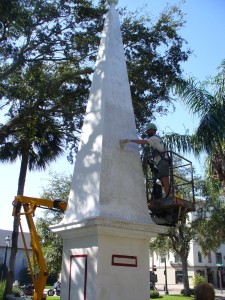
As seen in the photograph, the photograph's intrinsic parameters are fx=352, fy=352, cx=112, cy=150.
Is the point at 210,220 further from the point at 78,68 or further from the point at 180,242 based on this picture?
the point at 78,68

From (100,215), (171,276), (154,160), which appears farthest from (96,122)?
(171,276)

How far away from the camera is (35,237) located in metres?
8.25

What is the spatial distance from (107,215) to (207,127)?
24.0 ft

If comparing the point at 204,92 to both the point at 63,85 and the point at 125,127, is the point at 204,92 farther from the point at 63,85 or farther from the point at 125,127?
the point at 125,127

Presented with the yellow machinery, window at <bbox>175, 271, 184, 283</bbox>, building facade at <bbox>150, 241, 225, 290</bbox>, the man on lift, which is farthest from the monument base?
window at <bbox>175, 271, 184, 283</bbox>

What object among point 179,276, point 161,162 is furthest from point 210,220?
point 179,276

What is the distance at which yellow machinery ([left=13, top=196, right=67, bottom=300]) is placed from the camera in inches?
312

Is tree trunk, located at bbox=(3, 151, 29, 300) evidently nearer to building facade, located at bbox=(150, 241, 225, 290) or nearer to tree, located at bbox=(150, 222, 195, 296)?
tree, located at bbox=(150, 222, 195, 296)

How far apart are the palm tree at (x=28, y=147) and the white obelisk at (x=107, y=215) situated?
22.6 ft

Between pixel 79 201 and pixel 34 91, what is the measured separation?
23.5 ft

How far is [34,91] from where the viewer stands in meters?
12.9

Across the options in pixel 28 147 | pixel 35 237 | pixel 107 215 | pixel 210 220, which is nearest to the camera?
pixel 107 215

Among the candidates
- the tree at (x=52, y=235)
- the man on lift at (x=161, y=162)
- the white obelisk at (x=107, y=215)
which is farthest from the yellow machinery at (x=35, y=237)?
the tree at (x=52, y=235)

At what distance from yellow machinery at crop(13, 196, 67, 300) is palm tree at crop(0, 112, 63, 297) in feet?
17.9
